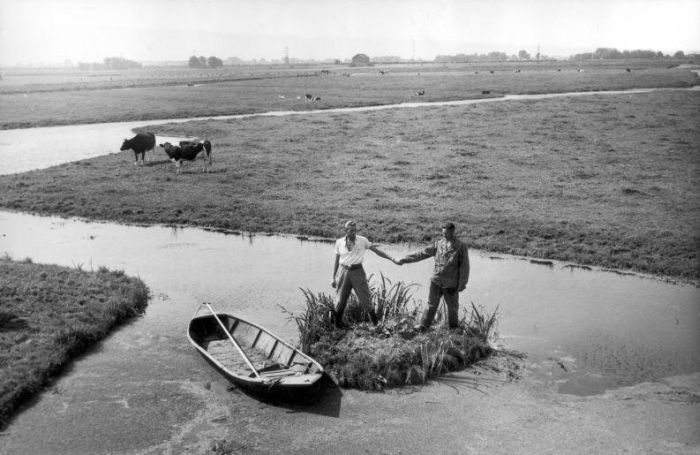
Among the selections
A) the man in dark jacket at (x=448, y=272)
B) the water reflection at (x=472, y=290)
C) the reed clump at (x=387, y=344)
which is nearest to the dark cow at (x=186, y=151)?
the water reflection at (x=472, y=290)

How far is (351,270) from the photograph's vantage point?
13.3 m

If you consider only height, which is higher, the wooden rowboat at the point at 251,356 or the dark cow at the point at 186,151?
the dark cow at the point at 186,151

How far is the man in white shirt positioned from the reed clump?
43 centimetres

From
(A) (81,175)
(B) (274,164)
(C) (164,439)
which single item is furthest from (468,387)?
(A) (81,175)

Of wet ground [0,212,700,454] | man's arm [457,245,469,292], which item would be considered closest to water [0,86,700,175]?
wet ground [0,212,700,454]

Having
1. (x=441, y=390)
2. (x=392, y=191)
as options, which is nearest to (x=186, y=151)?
(x=392, y=191)

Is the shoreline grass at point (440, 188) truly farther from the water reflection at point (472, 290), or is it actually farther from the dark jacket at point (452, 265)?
the dark jacket at point (452, 265)

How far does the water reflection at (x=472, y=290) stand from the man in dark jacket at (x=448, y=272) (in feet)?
6.06

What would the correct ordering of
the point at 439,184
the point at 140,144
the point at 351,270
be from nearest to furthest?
the point at 351,270 → the point at 439,184 → the point at 140,144

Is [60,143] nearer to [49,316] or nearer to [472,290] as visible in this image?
[49,316]

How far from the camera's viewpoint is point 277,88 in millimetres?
91812

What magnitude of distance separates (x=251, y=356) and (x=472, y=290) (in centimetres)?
691

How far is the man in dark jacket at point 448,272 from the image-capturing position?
507 inches

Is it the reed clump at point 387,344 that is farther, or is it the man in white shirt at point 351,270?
the man in white shirt at point 351,270
